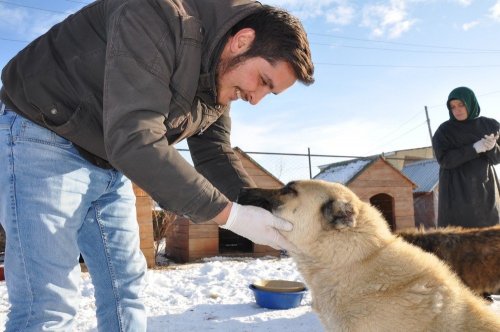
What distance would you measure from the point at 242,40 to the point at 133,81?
570mm

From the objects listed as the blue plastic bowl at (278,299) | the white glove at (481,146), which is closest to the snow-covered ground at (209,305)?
the blue plastic bowl at (278,299)

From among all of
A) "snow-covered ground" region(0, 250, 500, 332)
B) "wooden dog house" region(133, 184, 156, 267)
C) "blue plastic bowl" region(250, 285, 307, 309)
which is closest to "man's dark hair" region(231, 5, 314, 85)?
"snow-covered ground" region(0, 250, 500, 332)

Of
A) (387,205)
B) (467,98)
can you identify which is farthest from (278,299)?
(387,205)

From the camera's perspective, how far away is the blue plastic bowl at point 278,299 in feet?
14.1

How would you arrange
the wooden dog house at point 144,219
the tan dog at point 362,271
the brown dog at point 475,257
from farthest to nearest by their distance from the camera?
the wooden dog house at point 144,219, the brown dog at point 475,257, the tan dog at point 362,271

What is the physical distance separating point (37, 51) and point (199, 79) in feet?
2.34

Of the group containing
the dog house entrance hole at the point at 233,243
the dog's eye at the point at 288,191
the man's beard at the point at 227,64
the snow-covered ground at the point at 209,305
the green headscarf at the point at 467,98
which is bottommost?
the snow-covered ground at the point at 209,305

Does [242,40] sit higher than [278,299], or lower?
higher

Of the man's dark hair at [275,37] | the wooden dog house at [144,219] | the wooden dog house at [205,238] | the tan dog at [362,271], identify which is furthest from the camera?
the wooden dog house at [205,238]

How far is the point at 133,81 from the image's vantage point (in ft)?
5.34

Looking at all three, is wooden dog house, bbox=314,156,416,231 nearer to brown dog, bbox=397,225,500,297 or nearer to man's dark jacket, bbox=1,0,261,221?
brown dog, bbox=397,225,500,297

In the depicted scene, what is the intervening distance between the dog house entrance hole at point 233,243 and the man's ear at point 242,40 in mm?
7200

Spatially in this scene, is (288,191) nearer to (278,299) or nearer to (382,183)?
(278,299)

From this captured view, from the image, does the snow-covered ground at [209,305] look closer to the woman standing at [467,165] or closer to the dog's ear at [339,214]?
the woman standing at [467,165]
